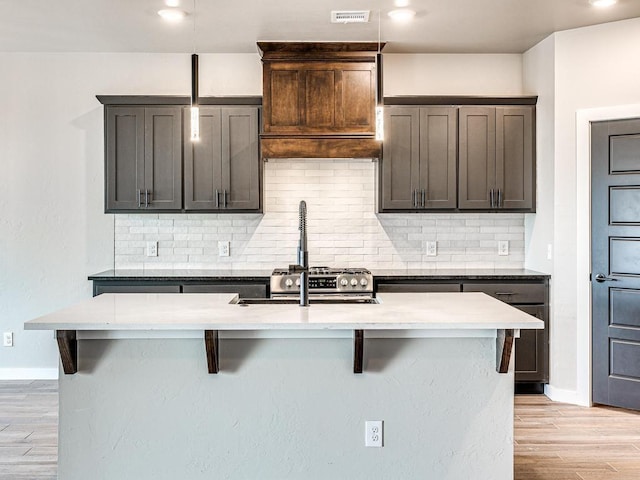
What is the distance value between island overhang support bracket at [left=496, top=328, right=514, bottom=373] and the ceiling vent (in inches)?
98.1

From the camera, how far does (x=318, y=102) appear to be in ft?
15.4

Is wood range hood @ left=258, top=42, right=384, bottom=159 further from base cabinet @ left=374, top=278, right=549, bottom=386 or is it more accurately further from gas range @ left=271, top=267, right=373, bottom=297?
base cabinet @ left=374, top=278, right=549, bottom=386

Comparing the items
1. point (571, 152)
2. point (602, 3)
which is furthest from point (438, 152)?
point (602, 3)

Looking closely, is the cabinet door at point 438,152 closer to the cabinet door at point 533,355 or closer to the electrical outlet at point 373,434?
the cabinet door at point 533,355

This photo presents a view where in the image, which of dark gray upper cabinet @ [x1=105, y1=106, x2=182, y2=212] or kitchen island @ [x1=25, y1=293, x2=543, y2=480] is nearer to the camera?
kitchen island @ [x1=25, y1=293, x2=543, y2=480]

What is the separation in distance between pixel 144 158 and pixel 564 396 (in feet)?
12.3

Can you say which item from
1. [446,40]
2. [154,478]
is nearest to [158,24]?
[446,40]

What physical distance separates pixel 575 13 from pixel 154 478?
3.95 metres

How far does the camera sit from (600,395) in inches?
168

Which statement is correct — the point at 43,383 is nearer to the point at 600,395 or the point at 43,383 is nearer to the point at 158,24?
the point at 158,24

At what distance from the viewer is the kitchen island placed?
271 centimetres

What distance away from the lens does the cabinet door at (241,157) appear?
187 inches

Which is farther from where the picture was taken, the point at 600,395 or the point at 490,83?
the point at 490,83

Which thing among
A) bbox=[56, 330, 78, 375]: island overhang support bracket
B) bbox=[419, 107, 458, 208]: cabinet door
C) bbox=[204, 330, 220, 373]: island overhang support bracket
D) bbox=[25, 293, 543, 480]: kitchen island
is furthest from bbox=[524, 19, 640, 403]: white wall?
bbox=[56, 330, 78, 375]: island overhang support bracket
